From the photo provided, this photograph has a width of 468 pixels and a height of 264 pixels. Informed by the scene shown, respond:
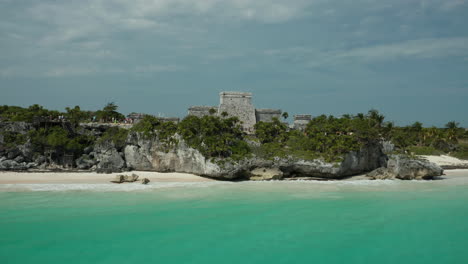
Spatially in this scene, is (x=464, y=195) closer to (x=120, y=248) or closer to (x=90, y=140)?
(x=120, y=248)

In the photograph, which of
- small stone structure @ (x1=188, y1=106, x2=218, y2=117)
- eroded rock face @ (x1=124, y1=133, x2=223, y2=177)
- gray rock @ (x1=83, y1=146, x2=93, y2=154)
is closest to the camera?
eroded rock face @ (x1=124, y1=133, x2=223, y2=177)

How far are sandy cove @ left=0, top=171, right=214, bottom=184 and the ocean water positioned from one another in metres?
1.24

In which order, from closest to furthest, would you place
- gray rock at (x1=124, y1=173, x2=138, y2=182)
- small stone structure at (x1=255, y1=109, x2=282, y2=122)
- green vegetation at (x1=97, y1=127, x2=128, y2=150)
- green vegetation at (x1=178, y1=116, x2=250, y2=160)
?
gray rock at (x1=124, y1=173, x2=138, y2=182) → green vegetation at (x1=178, y1=116, x2=250, y2=160) → green vegetation at (x1=97, y1=127, x2=128, y2=150) → small stone structure at (x1=255, y1=109, x2=282, y2=122)

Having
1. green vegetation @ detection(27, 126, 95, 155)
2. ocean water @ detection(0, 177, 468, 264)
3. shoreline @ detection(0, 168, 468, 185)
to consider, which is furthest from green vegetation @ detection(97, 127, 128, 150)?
ocean water @ detection(0, 177, 468, 264)

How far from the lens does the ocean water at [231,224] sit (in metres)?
8.64

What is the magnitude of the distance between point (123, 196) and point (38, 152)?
377 inches

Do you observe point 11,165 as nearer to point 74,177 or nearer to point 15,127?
point 15,127

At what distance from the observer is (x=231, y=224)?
11.0 m

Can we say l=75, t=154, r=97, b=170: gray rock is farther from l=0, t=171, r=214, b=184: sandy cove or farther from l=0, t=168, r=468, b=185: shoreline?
l=0, t=171, r=214, b=184: sandy cove

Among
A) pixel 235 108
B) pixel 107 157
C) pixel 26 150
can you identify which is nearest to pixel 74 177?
pixel 107 157

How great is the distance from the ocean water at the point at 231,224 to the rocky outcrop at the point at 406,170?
2322mm

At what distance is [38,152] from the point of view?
798 inches

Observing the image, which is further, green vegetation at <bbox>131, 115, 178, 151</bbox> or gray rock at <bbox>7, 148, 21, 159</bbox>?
gray rock at <bbox>7, 148, 21, 159</bbox>

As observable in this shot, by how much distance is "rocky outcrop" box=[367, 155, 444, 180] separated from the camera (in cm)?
1861
